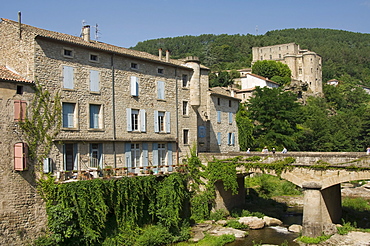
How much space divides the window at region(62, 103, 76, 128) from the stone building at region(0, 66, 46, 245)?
228 cm

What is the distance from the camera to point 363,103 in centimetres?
8775

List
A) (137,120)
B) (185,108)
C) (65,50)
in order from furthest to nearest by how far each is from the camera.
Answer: (185,108)
(137,120)
(65,50)

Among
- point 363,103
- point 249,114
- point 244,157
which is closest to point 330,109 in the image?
point 363,103

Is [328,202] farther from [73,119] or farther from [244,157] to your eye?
[73,119]

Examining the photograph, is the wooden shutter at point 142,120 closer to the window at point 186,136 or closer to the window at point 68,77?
the window at point 186,136

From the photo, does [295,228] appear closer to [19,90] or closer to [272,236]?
[272,236]

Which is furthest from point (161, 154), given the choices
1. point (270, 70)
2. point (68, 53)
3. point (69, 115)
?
point (270, 70)

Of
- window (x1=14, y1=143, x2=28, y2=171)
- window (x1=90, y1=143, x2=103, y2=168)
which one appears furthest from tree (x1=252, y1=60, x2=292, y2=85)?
window (x1=14, y1=143, x2=28, y2=171)

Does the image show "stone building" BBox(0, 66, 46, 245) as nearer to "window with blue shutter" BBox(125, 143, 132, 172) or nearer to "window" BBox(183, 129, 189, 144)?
"window with blue shutter" BBox(125, 143, 132, 172)

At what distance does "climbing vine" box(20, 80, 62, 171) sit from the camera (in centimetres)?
1966

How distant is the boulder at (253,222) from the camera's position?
2644cm

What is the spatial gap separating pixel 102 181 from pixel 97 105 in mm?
4814

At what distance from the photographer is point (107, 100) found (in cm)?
2356

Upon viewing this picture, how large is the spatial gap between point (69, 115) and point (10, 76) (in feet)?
12.3
